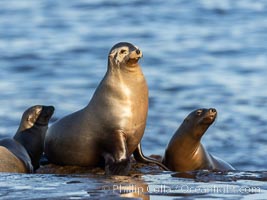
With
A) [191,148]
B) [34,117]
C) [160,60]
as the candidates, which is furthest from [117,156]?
[160,60]

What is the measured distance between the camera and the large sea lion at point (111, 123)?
9.02m

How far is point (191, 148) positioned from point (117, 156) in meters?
1.48

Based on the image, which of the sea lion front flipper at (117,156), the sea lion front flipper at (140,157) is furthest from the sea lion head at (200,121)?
the sea lion front flipper at (117,156)

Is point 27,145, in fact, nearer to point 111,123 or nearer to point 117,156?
point 111,123

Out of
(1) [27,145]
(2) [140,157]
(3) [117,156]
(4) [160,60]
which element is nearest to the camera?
(3) [117,156]

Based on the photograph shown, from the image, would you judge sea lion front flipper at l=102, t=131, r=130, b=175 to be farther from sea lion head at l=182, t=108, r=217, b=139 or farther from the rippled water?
the rippled water

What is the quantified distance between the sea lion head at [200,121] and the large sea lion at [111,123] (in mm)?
1090

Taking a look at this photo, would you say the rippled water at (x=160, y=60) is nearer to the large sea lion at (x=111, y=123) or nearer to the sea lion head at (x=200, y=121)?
the sea lion head at (x=200, y=121)

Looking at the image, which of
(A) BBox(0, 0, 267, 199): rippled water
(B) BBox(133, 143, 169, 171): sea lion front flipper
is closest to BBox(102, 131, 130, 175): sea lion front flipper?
(B) BBox(133, 143, 169, 171): sea lion front flipper

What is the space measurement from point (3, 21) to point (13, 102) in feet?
41.4

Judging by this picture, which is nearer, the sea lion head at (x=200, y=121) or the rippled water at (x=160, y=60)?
the sea lion head at (x=200, y=121)

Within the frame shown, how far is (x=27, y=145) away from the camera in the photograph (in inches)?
394

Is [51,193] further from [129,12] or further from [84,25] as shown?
[129,12]

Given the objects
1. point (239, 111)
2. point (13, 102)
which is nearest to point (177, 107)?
point (239, 111)
